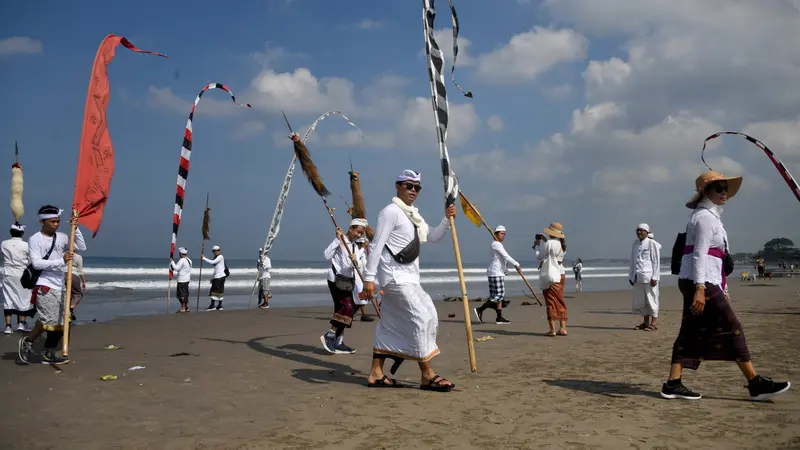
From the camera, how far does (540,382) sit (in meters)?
5.95

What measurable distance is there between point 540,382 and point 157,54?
5.85m

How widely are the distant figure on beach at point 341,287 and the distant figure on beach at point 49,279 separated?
3.32 metres

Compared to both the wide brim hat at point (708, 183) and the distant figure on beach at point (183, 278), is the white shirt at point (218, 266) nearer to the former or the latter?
the distant figure on beach at point (183, 278)

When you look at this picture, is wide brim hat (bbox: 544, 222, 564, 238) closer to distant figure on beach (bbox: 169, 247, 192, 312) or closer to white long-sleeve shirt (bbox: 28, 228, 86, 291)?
white long-sleeve shirt (bbox: 28, 228, 86, 291)

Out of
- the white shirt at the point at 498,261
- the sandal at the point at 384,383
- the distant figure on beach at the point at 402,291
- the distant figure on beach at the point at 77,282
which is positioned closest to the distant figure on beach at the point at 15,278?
the distant figure on beach at the point at 77,282

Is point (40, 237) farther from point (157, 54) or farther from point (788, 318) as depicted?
point (788, 318)

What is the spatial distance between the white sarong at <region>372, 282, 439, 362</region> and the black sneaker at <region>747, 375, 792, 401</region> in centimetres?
273

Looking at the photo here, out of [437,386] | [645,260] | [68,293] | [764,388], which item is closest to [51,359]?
[68,293]

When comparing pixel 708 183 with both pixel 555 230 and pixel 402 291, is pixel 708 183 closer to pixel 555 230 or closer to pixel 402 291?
pixel 402 291

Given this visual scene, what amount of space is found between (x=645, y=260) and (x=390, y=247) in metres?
7.18

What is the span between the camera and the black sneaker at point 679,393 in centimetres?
498

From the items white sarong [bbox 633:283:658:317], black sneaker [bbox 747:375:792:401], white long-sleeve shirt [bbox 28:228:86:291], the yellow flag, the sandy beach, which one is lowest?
the sandy beach

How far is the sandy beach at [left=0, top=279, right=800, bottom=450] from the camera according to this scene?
4062mm

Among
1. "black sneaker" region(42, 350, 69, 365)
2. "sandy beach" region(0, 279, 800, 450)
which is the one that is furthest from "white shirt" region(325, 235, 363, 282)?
"black sneaker" region(42, 350, 69, 365)
